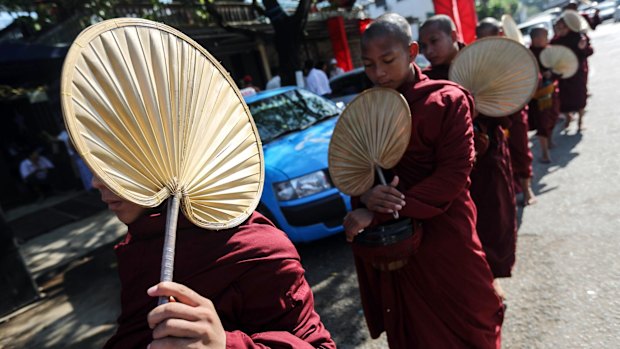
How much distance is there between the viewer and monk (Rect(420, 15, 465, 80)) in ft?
9.45

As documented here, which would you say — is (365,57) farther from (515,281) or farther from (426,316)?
(515,281)

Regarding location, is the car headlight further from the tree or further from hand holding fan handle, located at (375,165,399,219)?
the tree

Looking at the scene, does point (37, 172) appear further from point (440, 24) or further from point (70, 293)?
point (440, 24)

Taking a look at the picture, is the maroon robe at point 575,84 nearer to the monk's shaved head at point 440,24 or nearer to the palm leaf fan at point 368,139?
the monk's shaved head at point 440,24

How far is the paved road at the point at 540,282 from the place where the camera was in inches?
99.2

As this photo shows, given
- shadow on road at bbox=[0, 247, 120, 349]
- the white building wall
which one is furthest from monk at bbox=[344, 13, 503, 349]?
the white building wall

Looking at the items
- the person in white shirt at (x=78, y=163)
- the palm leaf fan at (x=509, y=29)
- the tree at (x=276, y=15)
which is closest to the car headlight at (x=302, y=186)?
the palm leaf fan at (x=509, y=29)

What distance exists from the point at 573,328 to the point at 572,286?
1.50 feet

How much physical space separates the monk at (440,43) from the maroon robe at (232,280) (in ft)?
7.23

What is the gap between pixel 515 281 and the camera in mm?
3041

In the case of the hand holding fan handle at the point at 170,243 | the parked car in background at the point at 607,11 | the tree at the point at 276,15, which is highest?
the tree at the point at 276,15

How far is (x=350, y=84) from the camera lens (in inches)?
320

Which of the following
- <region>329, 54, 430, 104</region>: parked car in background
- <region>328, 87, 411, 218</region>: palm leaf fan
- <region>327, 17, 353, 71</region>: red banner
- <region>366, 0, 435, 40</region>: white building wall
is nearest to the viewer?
<region>328, 87, 411, 218</region>: palm leaf fan

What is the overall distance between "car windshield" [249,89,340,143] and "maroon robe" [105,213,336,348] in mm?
3560
